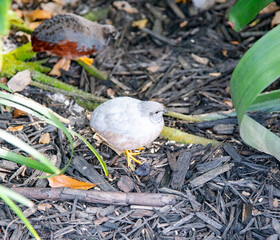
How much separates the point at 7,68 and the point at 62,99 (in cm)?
72

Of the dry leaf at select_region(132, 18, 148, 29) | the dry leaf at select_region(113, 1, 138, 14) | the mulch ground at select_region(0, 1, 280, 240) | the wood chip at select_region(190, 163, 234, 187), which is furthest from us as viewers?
the dry leaf at select_region(113, 1, 138, 14)

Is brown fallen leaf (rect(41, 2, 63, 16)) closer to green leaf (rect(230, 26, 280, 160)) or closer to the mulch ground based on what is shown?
the mulch ground

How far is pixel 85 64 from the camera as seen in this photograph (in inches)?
171

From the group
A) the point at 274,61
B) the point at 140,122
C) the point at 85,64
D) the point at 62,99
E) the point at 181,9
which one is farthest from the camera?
the point at 181,9

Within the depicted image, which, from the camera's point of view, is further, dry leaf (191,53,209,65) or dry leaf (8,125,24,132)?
dry leaf (191,53,209,65)

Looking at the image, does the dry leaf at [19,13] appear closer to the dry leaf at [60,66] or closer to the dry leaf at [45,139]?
the dry leaf at [60,66]

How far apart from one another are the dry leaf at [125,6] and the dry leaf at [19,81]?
1.90 metres

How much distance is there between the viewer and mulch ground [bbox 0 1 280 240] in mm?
2697

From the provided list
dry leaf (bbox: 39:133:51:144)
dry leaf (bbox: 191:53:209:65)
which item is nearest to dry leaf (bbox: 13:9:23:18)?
dry leaf (bbox: 39:133:51:144)

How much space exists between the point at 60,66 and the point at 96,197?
2.08 m

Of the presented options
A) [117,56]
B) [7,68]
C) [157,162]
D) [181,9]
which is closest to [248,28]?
[181,9]

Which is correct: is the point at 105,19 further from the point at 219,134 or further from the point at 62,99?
the point at 219,134

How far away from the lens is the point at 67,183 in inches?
115

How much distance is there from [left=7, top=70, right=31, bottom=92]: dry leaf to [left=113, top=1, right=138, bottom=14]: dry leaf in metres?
1.90
